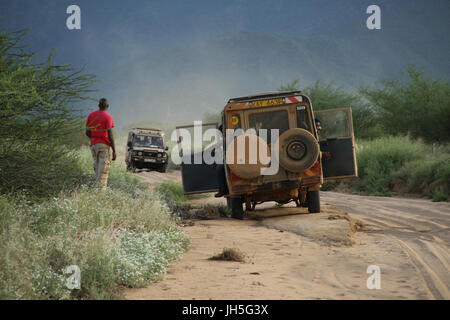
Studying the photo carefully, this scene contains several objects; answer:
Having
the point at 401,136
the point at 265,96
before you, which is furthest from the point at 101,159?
the point at 401,136

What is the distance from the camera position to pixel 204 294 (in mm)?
4945

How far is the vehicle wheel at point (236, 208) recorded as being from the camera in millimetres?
11053

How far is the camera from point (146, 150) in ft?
85.0

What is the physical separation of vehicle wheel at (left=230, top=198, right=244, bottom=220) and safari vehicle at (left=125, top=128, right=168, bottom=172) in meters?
14.7

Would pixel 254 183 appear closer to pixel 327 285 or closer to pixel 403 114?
pixel 327 285

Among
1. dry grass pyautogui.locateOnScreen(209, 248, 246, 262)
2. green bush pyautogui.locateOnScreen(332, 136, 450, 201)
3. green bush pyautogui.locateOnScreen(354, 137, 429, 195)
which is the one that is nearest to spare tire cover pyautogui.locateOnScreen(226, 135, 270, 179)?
dry grass pyautogui.locateOnScreen(209, 248, 246, 262)

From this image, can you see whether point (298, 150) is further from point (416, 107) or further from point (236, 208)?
point (416, 107)

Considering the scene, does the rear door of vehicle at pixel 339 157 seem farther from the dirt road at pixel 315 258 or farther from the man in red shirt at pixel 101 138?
the man in red shirt at pixel 101 138

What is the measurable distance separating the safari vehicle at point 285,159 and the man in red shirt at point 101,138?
192cm

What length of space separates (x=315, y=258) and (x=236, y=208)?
4291 millimetres

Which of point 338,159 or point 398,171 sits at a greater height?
point 338,159

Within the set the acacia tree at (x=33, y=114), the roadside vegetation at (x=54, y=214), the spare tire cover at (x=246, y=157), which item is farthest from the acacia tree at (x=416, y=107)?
the acacia tree at (x=33, y=114)

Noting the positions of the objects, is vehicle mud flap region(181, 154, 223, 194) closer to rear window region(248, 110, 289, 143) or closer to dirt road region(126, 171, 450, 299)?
dirt road region(126, 171, 450, 299)

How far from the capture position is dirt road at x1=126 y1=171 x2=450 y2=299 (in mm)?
5137
